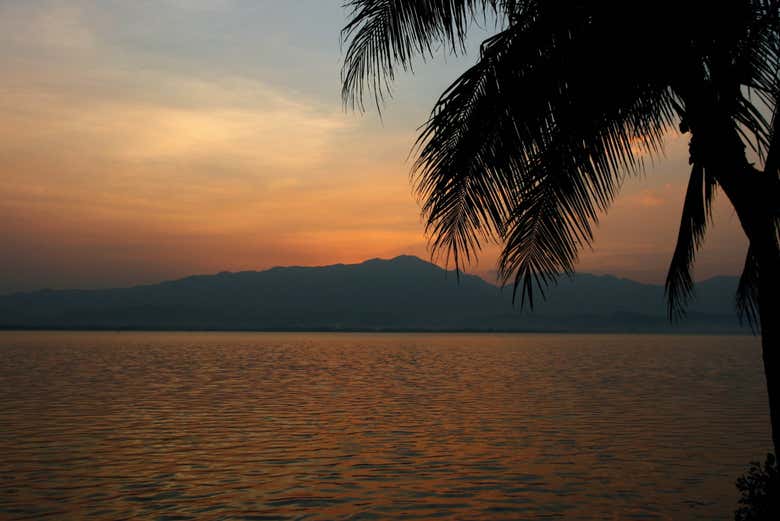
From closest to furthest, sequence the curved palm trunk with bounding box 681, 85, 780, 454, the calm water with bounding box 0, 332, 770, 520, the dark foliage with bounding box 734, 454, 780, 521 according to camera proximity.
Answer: the curved palm trunk with bounding box 681, 85, 780, 454 < the dark foliage with bounding box 734, 454, 780, 521 < the calm water with bounding box 0, 332, 770, 520

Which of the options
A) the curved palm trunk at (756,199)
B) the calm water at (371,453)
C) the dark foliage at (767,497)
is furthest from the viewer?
the calm water at (371,453)

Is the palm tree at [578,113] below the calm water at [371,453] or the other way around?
the other way around

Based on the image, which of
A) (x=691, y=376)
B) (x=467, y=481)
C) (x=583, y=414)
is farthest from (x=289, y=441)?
(x=691, y=376)

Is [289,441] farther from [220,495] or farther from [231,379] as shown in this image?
[231,379]

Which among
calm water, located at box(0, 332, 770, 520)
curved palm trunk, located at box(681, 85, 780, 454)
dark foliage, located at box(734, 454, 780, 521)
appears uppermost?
curved palm trunk, located at box(681, 85, 780, 454)

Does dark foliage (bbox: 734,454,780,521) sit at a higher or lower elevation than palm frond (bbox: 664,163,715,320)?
lower

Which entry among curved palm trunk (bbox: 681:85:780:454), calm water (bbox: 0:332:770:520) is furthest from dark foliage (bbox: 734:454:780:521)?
calm water (bbox: 0:332:770:520)

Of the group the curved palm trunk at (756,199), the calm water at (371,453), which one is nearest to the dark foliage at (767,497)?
the curved palm trunk at (756,199)

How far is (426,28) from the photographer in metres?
8.30

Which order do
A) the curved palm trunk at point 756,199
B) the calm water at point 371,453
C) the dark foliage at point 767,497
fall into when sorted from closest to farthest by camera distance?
the curved palm trunk at point 756,199 < the dark foliage at point 767,497 < the calm water at point 371,453

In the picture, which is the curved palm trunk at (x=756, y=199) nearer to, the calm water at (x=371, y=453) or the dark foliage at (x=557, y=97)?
the dark foliage at (x=557, y=97)

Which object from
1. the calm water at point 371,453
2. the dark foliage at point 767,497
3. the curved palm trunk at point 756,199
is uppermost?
the curved palm trunk at point 756,199

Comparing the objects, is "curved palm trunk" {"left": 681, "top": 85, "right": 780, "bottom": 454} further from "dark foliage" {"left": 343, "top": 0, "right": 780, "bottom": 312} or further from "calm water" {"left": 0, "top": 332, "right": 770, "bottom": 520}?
"calm water" {"left": 0, "top": 332, "right": 770, "bottom": 520}

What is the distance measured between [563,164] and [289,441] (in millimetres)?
14986
